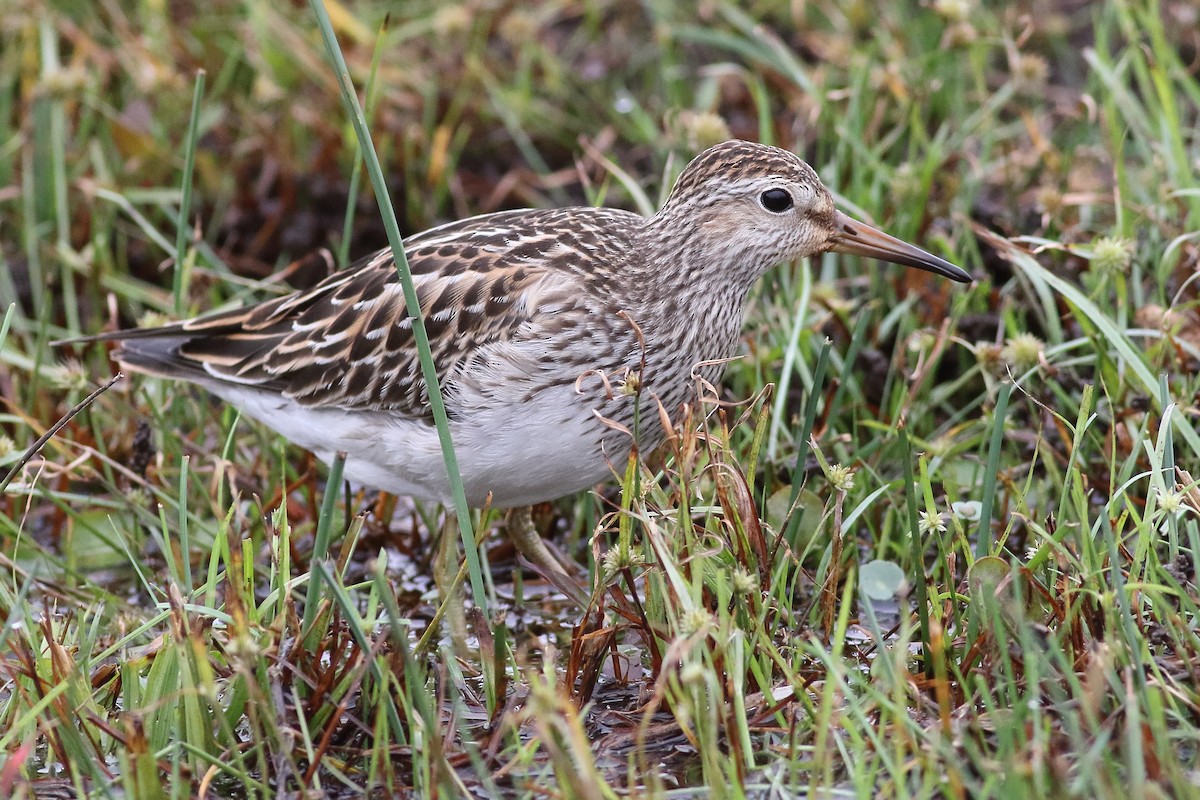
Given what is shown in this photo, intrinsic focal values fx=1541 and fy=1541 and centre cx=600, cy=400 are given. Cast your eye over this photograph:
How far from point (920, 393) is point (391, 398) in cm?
192

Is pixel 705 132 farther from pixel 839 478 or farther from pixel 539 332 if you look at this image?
pixel 839 478

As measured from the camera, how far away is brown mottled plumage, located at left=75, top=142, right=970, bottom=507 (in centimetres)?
471

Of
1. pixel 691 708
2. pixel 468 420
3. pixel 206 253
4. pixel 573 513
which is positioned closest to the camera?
pixel 691 708

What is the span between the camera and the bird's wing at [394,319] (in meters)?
4.89

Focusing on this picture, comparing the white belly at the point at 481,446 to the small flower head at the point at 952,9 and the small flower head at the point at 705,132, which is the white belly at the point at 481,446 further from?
the small flower head at the point at 952,9

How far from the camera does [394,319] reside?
5.10 metres

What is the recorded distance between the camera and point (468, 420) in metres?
4.82

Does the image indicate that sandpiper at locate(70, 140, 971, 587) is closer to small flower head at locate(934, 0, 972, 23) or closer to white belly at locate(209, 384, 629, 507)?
white belly at locate(209, 384, 629, 507)

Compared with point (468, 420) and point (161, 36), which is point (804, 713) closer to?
point (468, 420)

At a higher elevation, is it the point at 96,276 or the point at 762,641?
the point at 96,276

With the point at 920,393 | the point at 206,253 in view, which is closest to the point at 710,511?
the point at 920,393

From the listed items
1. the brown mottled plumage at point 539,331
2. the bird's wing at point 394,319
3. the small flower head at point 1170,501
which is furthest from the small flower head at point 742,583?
the bird's wing at point 394,319

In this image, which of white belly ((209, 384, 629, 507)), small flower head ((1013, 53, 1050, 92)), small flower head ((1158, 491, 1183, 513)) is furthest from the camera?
small flower head ((1013, 53, 1050, 92))

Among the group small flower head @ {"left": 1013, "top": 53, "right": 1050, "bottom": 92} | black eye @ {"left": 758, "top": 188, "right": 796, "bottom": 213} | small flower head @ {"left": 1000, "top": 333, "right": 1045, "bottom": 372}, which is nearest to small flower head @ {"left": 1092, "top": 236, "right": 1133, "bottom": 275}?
small flower head @ {"left": 1000, "top": 333, "right": 1045, "bottom": 372}
